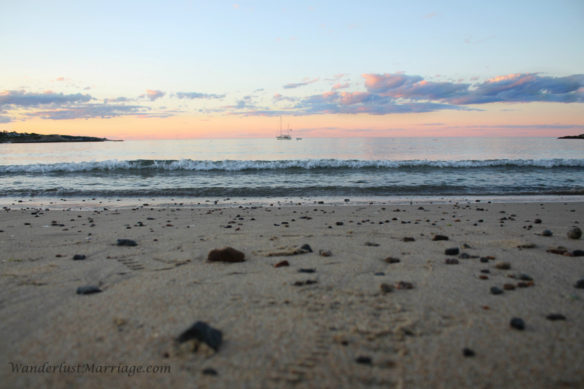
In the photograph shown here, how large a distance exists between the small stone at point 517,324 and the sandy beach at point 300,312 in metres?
0.02

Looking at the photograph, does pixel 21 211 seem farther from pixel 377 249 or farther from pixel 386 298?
pixel 386 298

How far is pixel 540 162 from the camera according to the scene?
2412 centimetres

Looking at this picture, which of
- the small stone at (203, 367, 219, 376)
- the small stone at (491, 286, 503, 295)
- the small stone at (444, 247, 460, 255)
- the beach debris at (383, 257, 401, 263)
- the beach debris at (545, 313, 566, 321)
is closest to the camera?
the small stone at (203, 367, 219, 376)

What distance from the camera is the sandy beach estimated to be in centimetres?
227

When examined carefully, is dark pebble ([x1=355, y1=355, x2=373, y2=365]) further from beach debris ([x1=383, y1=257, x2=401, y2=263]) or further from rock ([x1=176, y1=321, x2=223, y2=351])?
beach debris ([x1=383, y1=257, x2=401, y2=263])

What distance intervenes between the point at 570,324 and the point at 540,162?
25.9 m

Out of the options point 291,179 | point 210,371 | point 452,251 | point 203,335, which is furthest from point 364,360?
point 291,179

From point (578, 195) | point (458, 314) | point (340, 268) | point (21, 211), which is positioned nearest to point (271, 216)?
point (340, 268)

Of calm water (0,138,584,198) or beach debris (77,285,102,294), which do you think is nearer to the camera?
beach debris (77,285,102,294)

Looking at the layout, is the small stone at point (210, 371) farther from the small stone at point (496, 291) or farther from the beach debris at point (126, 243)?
the beach debris at point (126, 243)

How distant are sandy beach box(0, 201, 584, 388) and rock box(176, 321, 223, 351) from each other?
50mm

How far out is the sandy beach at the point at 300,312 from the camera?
227 centimetres

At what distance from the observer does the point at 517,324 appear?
2.76m

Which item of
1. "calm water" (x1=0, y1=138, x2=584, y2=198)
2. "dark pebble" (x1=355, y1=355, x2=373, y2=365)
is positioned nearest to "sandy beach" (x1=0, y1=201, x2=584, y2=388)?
"dark pebble" (x1=355, y1=355, x2=373, y2=365)
